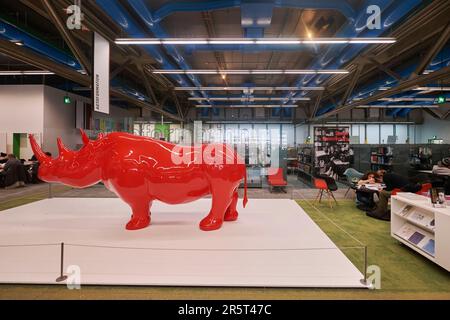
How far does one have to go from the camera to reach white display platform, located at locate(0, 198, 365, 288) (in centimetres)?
207

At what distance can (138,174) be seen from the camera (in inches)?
109

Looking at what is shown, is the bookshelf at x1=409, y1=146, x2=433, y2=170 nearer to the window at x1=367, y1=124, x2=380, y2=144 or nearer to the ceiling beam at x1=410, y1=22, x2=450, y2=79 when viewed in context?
the window at x1=367, y1=124, x2=380, y2=144

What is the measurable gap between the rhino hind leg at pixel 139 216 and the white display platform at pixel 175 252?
94 millimetres

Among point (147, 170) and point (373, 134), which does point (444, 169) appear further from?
point (147, 170)

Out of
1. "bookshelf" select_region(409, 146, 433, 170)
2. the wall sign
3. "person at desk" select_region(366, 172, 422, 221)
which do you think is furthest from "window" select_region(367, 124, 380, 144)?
the wall sign

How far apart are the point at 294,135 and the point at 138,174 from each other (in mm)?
13055

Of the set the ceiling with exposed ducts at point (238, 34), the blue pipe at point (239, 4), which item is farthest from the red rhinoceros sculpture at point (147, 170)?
the blue pipe at point (239, 4)

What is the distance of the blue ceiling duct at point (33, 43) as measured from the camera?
180 inches

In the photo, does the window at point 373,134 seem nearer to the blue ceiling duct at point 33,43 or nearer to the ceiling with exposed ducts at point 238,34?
the ceiling with exposed ducts at point 238,34

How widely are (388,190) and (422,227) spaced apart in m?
2.00

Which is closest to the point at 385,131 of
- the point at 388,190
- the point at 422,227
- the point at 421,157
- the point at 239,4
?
the point at 421,157

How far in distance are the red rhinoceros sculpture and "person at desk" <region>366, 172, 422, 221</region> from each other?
3457mm

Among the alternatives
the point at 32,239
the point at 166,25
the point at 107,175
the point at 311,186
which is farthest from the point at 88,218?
the point at 311,186

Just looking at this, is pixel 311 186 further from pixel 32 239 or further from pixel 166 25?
pixel 32 239
